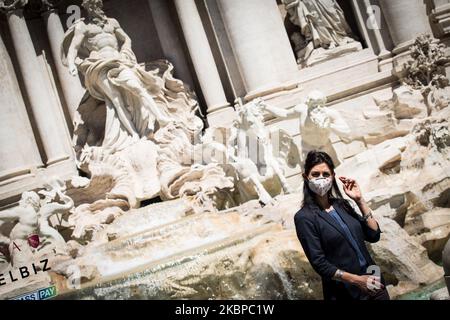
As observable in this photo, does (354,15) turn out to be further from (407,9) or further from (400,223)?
(400,223)

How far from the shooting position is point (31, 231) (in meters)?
9.20

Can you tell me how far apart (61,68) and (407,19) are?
7076 millimetres

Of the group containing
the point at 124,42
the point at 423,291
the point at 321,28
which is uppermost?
the point at 124,42

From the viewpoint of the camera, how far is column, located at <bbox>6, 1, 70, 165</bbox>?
11.9 meters

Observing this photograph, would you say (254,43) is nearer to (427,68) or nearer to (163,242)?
(427,68)

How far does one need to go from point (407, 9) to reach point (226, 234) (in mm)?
6239

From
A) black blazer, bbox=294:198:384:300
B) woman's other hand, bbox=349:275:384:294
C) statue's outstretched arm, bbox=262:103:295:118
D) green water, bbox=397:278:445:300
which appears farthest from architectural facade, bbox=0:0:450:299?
woman's other hand, bbox=349:275:384:294

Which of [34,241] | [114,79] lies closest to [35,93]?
[114,79]

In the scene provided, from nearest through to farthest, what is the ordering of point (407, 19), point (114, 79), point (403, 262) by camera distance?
point (403, 262) < point (114, 79) < point (407, 19)

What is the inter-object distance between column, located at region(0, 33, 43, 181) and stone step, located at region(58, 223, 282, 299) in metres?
5.10

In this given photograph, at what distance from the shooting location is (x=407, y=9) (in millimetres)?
11289

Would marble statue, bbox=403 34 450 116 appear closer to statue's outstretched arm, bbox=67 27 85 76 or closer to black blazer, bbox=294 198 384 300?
statue's outstretched arm, bbox=67 27 85 76
